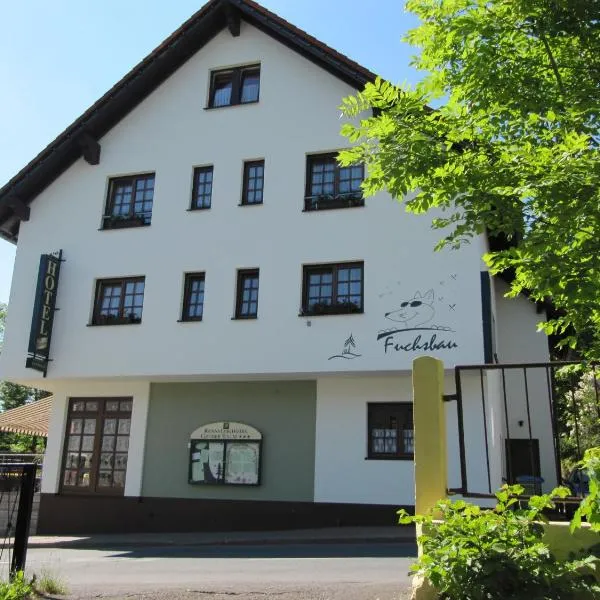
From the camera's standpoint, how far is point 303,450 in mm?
16125

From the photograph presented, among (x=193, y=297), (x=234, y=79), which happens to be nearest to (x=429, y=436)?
(x=193, y=297)

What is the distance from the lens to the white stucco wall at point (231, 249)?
1522 centimetres

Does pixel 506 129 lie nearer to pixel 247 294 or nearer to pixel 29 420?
pixel 247 294

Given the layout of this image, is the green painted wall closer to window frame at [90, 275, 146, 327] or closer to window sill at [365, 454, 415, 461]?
window sill at [365, 454, 415, 461]

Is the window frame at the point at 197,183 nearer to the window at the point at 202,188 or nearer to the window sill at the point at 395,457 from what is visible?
the window at the point at 202,188

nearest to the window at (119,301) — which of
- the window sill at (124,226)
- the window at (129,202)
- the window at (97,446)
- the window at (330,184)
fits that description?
the window sill at (124,226)

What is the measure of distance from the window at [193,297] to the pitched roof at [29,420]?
781 centimetres

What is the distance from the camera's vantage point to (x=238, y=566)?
33.5 ft

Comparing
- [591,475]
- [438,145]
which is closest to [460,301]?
[438,145]

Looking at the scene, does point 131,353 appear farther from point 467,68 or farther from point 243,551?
point 467,68

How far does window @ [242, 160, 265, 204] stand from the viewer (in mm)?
17234

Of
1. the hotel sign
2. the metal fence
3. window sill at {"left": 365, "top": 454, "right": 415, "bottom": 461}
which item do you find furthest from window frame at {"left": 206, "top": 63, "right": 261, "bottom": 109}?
window sill at {"left": 365, "top": 454, "right": 415, "bottom": 461}

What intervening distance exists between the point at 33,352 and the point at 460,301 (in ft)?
34.0

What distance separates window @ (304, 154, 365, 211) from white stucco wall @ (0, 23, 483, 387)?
10.4 inches
